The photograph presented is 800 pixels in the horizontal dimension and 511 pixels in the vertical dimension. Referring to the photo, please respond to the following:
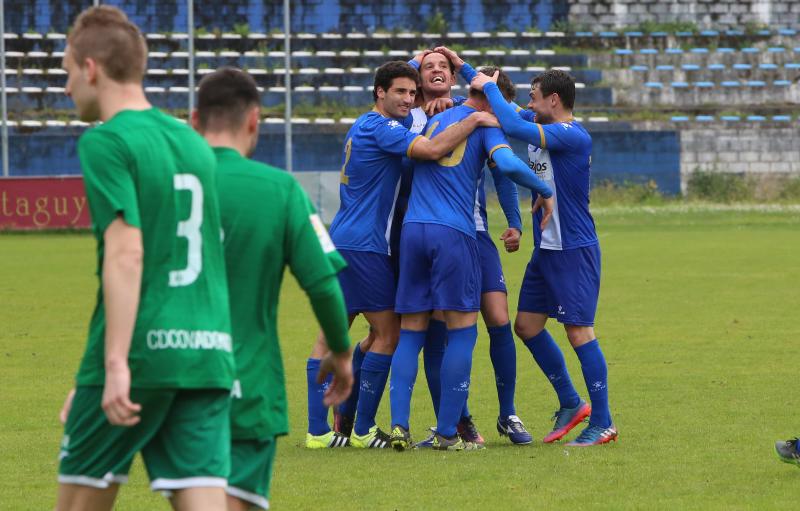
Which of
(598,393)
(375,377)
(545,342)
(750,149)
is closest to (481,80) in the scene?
(545,342)

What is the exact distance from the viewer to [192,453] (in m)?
3.99

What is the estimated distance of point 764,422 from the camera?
884cm

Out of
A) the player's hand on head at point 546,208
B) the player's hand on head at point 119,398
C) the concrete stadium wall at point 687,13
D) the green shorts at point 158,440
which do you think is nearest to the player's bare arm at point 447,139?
the player's hand on head at point 546,208

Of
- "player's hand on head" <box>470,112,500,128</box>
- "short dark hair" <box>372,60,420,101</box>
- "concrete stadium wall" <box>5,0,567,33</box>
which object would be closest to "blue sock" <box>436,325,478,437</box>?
"player's hand on head" <box>470,112,500,128</box>

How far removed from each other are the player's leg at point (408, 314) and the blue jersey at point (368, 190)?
0.83 feet

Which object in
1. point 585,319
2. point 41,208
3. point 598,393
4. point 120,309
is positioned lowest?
point 41,208

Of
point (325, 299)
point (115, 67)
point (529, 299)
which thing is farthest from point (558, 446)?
point (115, 67)

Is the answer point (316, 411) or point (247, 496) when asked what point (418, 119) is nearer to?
point (316, 411)

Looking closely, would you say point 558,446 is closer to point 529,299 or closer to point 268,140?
point 529,299

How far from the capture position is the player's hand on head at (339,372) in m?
4.54

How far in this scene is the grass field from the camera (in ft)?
22.4

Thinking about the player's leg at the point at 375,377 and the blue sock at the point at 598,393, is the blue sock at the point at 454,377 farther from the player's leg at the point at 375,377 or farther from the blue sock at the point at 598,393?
the blue sock at the point at 598,393

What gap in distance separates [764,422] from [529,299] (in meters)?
1.60

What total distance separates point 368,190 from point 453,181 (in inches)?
20.6
